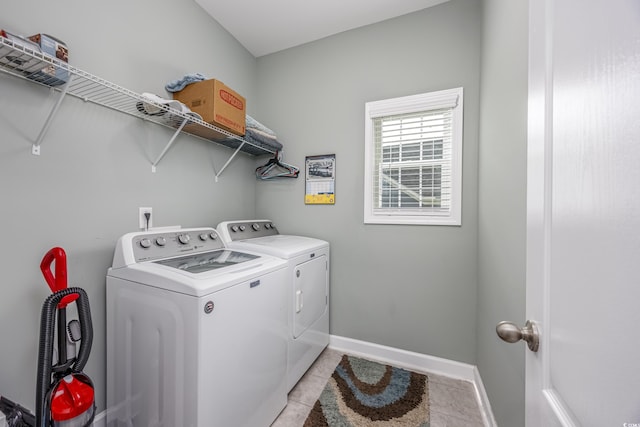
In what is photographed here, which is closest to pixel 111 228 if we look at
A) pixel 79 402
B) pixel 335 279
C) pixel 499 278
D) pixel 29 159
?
pixel 29 159

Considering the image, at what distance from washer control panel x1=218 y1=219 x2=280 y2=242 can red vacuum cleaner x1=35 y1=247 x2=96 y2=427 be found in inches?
39.9

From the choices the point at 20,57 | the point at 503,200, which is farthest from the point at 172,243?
the point at 503,200

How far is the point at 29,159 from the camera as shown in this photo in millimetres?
1115

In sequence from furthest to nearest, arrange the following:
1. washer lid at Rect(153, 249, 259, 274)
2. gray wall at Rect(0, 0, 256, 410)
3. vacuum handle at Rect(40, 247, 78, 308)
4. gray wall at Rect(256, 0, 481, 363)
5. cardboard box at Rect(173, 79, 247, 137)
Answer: gray wall at Rect(256, 0, 481, 363)
cardboard box at Rect(173, 79, 247, 137)
washer lid at Rect(153, 249, 259, 274)
gray wall at Rect(0, 0, 256, 410)
vacuum handle at Rect(40, 247, 78, 308)

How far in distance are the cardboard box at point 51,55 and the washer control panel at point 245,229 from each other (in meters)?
1.19

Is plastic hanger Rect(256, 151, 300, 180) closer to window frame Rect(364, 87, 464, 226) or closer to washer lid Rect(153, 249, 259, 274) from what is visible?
window frame Rect(364, 87, 464, 226)

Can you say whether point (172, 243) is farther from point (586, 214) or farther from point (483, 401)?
point (483, 401)

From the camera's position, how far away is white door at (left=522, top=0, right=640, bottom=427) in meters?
0.32

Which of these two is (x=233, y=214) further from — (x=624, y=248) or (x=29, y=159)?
(x=624, y=248)

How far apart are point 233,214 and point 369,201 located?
1.32 meters

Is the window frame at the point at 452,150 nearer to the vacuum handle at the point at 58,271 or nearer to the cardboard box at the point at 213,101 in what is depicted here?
the cardboard box at the point at 213,101

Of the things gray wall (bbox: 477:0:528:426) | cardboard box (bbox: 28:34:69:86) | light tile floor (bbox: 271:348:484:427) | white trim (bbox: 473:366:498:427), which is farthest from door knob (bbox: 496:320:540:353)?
cardboard box (bbox: 28:34:69:86)

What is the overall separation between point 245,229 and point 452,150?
186cm

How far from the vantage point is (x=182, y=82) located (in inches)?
66.1
